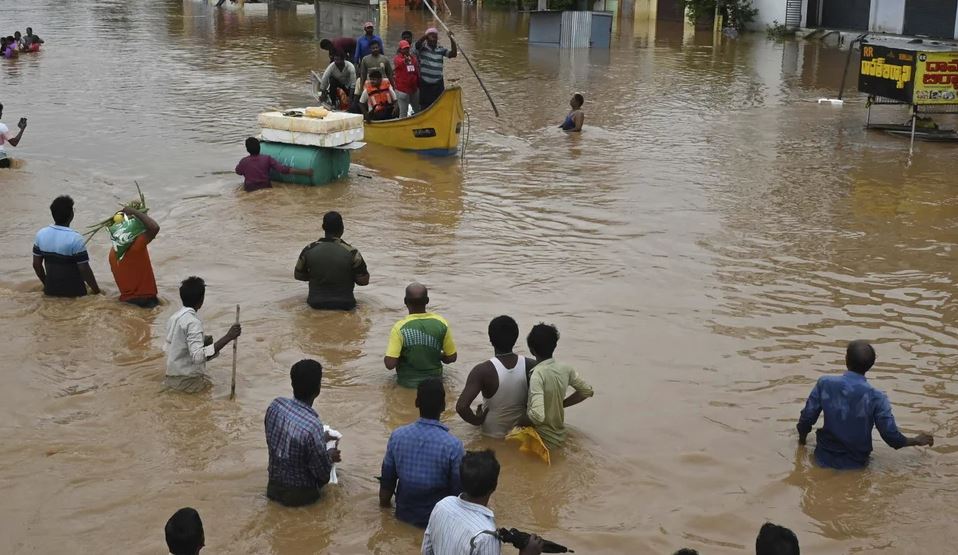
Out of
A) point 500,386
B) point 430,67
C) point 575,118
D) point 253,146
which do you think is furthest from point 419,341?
point 575,118

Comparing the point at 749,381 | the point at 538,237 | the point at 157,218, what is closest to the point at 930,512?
the point at 749,381

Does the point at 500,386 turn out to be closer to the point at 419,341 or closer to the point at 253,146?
the point at 419,341

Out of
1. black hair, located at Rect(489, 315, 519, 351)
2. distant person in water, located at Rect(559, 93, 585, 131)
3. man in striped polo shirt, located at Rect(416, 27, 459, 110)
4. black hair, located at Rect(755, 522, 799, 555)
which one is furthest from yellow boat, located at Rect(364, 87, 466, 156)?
black hair, located at Rect(755, 522, 799, 555)

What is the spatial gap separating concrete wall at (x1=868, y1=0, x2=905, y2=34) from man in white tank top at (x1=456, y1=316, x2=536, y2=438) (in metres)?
30.0

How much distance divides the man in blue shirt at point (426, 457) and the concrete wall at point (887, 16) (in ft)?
103

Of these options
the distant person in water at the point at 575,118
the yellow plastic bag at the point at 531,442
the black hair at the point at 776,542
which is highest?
the distant person in water at the point at 575,118

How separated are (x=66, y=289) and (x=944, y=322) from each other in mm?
8387

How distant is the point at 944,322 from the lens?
10.5m

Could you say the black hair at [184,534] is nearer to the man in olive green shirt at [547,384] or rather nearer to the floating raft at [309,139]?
the man in olive green shirt at [547,384]

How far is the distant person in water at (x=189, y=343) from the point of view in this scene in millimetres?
8086

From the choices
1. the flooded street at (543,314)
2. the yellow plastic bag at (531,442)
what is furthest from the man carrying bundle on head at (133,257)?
the yellow plastic bag at (531,442)

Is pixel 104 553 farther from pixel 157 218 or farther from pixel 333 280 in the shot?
pixel 157 218

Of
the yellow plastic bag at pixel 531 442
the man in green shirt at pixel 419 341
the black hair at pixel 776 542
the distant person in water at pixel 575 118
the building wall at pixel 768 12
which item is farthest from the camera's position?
the building wall at pixel 768 12

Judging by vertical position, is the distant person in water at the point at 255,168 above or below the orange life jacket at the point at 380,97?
below
